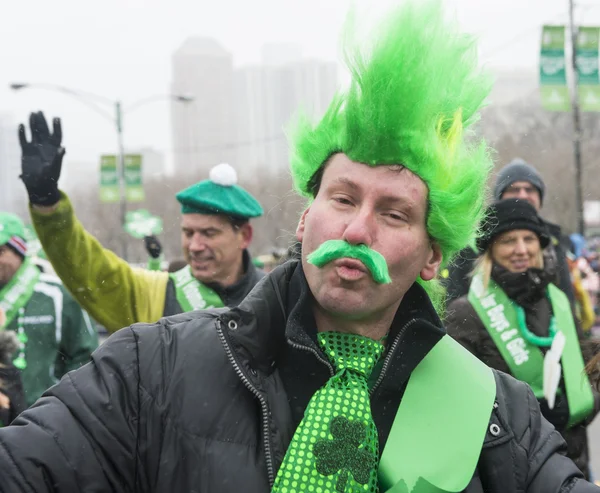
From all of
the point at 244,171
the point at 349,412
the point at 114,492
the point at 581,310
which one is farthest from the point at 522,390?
the point at 244,171

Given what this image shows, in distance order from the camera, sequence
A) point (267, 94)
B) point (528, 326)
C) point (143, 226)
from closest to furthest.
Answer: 1. point (528, 326)
2. point (143, 226)
3. point (267, 94)

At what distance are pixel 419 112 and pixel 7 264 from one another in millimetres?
3730

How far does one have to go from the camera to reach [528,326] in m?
3.75

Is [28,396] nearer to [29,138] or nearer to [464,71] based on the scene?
[29,138]

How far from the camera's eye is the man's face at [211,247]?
4.18 metres

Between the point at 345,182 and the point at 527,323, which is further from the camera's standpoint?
the point at 527,323

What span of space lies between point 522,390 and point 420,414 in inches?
13.2

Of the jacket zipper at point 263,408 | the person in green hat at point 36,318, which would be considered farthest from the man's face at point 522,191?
the jacket zipper at point 263,408

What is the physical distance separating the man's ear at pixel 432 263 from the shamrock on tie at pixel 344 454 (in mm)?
465

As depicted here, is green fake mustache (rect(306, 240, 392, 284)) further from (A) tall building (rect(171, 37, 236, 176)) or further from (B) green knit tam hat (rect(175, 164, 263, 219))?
(A) tall building (rect(171, 37, 236, 176))

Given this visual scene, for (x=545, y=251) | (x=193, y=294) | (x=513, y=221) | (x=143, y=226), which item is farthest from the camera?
(x=143, y=226)

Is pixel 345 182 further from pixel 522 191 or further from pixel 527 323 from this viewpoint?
pixel 522 191

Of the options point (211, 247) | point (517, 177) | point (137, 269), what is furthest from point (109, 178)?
point (137, 269)

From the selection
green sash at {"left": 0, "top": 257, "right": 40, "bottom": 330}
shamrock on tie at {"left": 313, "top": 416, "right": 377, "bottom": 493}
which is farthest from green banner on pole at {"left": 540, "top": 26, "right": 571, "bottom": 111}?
shamrock on tie at {"left": 313, "top": 416, "right": 377, "bottom": 493}
